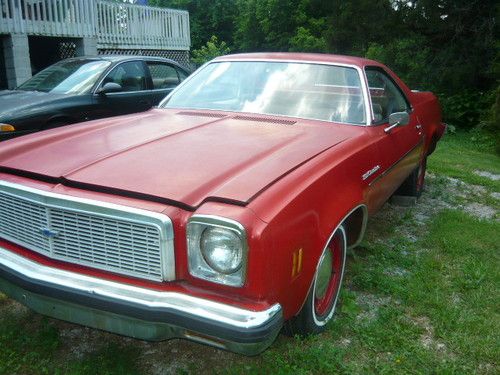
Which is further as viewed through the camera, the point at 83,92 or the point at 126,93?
the point at 126,93

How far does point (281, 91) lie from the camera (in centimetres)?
372

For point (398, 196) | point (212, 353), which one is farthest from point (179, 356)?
point (398, 196)

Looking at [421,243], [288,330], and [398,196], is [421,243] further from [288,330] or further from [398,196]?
→ [288,330]

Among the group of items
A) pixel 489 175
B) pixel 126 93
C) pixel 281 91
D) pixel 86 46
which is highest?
pixel 86 46

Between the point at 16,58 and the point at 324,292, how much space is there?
1146 cm

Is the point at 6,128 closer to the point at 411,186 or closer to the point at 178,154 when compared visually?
the point at 178,154

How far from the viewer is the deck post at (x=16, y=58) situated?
12.0 metres

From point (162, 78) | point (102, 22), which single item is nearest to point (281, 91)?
point (162, 78)

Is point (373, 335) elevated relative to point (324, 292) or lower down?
lower down

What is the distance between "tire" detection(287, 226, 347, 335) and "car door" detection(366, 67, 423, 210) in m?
0.48

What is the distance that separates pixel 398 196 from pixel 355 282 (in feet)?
6.98

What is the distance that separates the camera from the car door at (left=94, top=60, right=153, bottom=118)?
21.3 ft

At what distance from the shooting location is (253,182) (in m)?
2.27

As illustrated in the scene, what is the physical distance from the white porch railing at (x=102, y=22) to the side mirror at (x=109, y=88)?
22.7 ft
